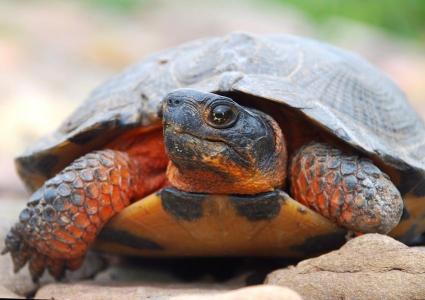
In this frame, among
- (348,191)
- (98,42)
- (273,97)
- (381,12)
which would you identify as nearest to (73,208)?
(273,97)

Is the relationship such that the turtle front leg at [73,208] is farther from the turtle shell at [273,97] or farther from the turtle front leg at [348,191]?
the turtle front leg at [348,191]

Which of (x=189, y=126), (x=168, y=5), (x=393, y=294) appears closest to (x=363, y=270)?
(x=393, y=294)

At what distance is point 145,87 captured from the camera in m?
2.98

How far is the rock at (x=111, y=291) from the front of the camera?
2.33 meters

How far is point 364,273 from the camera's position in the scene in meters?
2.16

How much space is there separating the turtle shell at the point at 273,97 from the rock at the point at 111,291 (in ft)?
2.08

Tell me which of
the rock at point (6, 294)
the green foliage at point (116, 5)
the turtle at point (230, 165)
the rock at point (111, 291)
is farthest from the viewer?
the green foliage at point (116, 5)

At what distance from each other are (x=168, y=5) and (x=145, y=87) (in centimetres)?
1093

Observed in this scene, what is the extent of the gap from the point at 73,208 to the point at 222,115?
0.69m

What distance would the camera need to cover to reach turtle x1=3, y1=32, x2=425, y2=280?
2.47m

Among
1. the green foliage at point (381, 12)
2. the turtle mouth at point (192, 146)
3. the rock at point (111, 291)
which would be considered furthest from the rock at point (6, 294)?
the green foliage at point (381, 12)

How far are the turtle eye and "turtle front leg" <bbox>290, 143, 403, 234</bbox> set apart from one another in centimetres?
38

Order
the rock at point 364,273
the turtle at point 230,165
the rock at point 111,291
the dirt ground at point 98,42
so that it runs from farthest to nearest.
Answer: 1. the dirt ground at point 98,42
2. the turtle at point 230,165
3. the rock at point 111,291
4. the rock at point 364,273

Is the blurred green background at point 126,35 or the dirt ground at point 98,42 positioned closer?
the dirt ground at point 98,42
